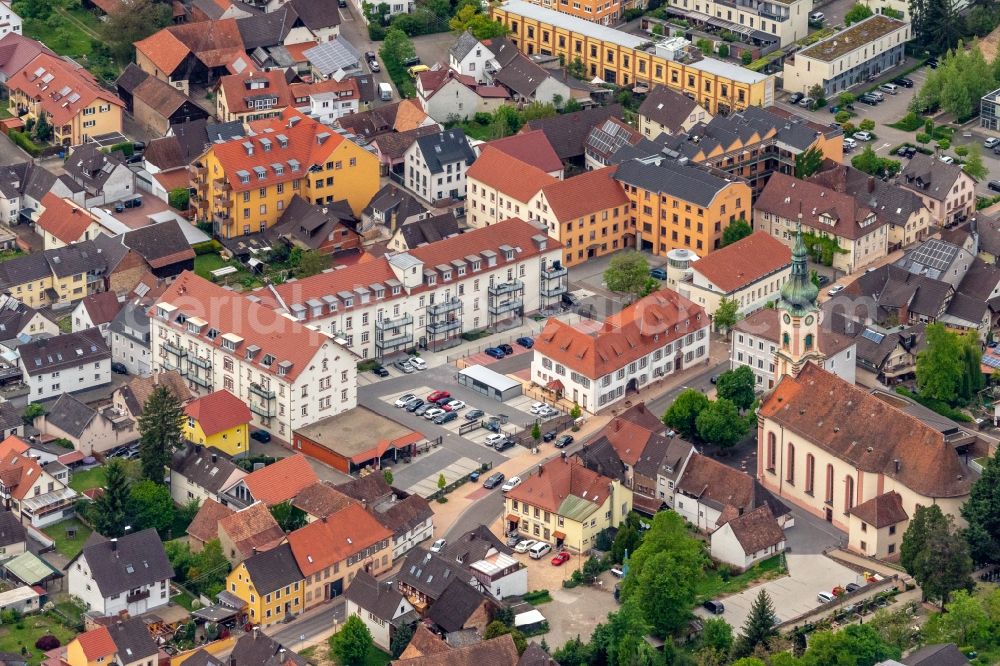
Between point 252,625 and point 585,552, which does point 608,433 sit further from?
point 252,625

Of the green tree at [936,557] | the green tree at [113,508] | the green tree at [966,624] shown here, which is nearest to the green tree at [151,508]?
the green tree at [113,508]

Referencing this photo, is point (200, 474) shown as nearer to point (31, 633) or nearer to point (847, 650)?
point (31, 633)

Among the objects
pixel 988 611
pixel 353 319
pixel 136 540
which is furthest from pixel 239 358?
pixel 988 611

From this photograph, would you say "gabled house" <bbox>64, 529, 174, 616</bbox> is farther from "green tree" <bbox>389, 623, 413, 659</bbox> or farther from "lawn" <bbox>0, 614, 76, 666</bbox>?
"green tree" <bbox>389, 623, 413, 659</bbox>

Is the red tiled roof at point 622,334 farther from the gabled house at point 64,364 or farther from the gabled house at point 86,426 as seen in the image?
the gabled house at point 64,364

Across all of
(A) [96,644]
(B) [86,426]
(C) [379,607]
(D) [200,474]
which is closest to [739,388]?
(C) [379,607]
